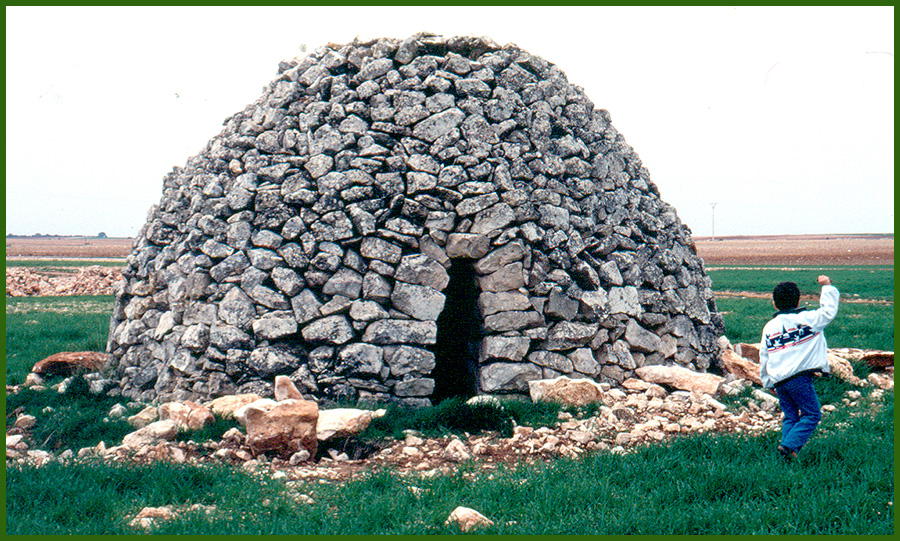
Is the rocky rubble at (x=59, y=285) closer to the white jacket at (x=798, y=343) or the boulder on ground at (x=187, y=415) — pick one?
the boulder on ground at (x=187, y=415)

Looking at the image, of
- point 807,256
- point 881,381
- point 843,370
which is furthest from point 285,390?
point 807,256

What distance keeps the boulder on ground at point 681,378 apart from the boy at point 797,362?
Answer: 1.77 m

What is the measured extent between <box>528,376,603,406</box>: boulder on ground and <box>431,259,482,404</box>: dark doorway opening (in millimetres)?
843

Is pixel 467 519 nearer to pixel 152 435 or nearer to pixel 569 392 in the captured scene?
pixel 569 392

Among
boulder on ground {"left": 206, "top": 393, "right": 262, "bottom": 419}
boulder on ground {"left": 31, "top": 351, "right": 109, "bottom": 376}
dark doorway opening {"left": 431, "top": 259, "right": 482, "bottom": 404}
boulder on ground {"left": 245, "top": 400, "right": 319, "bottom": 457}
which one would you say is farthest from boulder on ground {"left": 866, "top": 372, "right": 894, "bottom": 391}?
boulder on ground {"left": 31, "top": 351, "right": 109, "bottom": 376}

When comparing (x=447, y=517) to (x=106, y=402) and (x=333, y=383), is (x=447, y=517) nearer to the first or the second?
(x=333, y=383)

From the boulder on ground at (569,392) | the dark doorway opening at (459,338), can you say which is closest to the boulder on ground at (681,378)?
the boulder on ground at (569,392)

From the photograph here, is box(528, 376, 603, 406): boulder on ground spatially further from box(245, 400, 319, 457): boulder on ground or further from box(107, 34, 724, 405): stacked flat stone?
box(245, 400, 319, 457): boulder on ground

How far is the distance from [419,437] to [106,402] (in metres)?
3.75

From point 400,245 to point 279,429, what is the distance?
2335 mm

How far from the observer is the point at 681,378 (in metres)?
6.64

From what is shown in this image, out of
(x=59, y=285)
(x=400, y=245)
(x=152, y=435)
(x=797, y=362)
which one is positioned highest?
(x=400, y=245)

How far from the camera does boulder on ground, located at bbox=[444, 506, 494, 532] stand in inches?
141

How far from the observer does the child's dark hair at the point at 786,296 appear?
471cm
